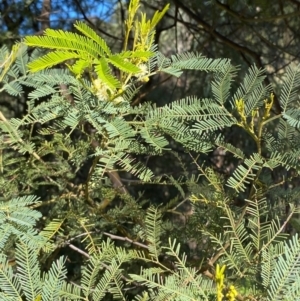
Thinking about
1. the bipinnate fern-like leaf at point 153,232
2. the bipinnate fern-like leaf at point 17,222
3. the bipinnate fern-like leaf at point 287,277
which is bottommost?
the bipinnate fern-like leaf at point 17,222

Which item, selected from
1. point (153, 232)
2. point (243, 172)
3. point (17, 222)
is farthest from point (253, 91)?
point (17, 222)

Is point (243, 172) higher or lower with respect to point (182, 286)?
higher

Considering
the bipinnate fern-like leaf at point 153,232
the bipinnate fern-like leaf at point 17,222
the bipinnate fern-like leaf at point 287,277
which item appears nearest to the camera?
the bipinnate fern-like leaf at point 287,277

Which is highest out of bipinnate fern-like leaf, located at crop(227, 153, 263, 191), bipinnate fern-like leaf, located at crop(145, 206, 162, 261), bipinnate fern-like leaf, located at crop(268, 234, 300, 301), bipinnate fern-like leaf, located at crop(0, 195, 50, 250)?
bipinnate fern-like leaf, located at crop(227, 153, 263, 191)

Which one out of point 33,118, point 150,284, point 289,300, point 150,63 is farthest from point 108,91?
point 289,300

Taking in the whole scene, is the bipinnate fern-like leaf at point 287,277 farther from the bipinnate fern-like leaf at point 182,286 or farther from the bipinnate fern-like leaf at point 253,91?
the bipinnate fern-like leaf at point 253,91

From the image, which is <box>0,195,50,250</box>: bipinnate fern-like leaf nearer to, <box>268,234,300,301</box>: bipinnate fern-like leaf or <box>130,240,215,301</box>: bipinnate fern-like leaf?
<box>130,240,215,301</box>: bipinnate fern-like leaf

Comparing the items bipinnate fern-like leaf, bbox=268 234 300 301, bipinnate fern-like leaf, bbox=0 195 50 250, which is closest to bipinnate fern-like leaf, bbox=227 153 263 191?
bipinnate fern-like leaf, bbox=268 234 300 301

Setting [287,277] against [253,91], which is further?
[253,91]

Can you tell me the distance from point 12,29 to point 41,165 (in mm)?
1250

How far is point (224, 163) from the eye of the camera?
94.0 inches

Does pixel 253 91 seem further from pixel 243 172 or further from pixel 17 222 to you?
pixel 17 222

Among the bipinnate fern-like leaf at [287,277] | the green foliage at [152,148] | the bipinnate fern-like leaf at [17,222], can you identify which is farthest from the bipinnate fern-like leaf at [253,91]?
the bipinnate fern-like leaf at [17,222]

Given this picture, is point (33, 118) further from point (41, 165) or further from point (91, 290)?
point (91, 290)
